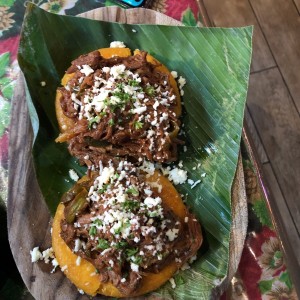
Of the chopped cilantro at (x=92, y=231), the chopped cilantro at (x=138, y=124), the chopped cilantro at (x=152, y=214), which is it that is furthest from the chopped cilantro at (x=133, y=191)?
the chopped cilantro at (x=138, y=124)

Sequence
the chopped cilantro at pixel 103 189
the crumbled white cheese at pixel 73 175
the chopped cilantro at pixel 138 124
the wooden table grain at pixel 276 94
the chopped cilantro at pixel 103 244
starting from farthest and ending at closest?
the wooden table grain at pixel 276 94 → the crumbled white cheese at pixel 73 175 → the chopped cilantro at pixel 138 124 → the chopped cilantro at pixel 103 189 → the chopped cilantro at pixel 103 244

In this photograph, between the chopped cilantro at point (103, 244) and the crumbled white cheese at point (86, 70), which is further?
the crumbled white cheese at point (86, 70)

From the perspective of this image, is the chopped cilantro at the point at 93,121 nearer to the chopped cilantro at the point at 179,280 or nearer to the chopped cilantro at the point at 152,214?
the chopped cilantro at the point at 152,214

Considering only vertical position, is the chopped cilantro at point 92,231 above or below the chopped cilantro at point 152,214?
below

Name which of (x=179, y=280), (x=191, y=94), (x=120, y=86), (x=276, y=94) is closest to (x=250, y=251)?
(x=179, y=280)

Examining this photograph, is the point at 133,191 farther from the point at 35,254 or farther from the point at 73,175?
the point at 35,254

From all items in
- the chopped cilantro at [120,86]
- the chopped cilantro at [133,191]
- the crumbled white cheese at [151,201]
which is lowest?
the crumbled white cheese at [151,201]

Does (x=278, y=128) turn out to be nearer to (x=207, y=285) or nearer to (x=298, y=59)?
(x=298, y=59)
